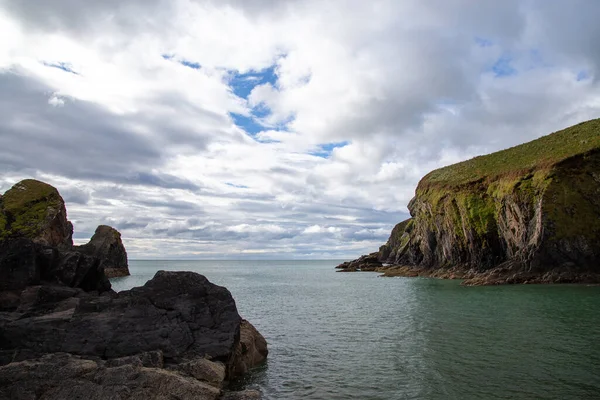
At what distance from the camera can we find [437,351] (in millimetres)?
22219

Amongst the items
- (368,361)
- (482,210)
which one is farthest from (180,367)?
(482,210)

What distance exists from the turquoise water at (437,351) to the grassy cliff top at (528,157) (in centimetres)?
3199

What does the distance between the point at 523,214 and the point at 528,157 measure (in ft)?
44.8

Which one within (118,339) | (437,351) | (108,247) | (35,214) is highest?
(35,214)

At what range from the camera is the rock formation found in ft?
40.8

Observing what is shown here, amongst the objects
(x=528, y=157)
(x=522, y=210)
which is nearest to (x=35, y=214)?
(x=522, y=210)

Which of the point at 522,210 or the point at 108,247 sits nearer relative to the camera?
the point at 522,210

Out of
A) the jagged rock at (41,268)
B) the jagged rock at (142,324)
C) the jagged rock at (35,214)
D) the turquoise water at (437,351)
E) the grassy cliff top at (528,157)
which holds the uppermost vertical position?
the grassy cliff top at (528,157)

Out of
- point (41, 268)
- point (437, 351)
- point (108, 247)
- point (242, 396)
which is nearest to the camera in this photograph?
point (242, 396)

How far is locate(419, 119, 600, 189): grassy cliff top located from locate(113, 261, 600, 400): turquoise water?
105ft

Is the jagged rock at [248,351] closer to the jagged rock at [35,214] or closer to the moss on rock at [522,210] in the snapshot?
the moss on rock at [522,210]

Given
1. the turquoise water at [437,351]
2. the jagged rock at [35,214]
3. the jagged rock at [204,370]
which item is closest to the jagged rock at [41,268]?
the turquoise water at [437,351]

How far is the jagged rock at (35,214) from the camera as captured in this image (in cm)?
6988

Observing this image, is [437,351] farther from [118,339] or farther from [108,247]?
[108,247]
